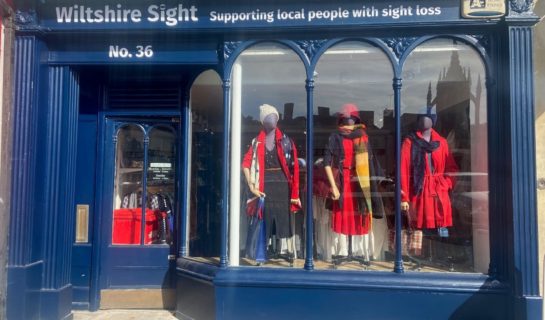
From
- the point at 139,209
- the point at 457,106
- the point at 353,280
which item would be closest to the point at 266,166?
the point at 353,280

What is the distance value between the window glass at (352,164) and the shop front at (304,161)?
0.02 metres

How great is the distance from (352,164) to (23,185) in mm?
3506

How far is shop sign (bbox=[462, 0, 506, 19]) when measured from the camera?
4617 mm

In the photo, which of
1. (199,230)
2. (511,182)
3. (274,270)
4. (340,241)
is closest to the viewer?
(511,182)

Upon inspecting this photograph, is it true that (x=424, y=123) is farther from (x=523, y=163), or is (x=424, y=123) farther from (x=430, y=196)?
(x=523, y=163)

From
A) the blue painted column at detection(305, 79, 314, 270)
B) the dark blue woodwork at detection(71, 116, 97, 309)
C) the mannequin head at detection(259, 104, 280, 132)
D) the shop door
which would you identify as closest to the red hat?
the blue painted column at detection(305, 79, 314, 270)

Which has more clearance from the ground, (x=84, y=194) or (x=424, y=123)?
(x=424, y=123)

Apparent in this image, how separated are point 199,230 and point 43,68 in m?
2.51

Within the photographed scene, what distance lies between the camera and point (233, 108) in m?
5.12

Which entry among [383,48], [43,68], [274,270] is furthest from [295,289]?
[43,68]

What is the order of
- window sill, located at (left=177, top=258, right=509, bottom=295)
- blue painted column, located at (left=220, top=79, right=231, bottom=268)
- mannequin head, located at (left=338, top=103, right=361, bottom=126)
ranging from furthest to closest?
mannequin head, located at (left=338, top=103, right=361, bottom=126) → blue painted column, located at (left=220, top=79, right=231, bottom=268) → window sill, located at (left=177, top=258, right=509, bottom=295)

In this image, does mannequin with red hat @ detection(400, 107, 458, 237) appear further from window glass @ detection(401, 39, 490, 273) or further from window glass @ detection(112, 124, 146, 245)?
window glass @ detection(112, 124, 146, 245)

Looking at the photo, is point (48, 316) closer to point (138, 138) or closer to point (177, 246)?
point (177, 246)

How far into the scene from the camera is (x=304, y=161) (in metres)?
5.09
